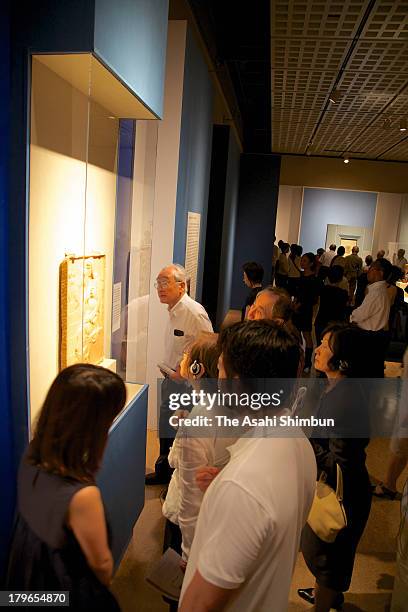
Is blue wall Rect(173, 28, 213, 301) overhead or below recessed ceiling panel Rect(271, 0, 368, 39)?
below

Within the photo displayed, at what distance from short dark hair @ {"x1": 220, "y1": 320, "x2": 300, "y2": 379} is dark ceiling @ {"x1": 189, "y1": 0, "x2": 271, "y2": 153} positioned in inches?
154

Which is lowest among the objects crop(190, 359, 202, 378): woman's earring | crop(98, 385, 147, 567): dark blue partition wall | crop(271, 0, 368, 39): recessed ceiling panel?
crop(98, 385, 147, 567): dark blue partition wall

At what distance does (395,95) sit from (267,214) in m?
5.37

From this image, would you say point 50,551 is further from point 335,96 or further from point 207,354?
point 335,96

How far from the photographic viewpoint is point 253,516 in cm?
109

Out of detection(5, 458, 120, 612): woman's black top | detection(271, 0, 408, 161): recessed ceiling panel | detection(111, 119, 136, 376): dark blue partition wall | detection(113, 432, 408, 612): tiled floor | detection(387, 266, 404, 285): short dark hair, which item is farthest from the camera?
detection(387, 266, 404, 285): short dark hair

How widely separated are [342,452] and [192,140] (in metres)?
3.41

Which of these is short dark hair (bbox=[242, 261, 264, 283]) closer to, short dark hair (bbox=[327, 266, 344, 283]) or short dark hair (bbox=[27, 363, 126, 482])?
short dark hair (bbox=[327, 266, 344, 283])

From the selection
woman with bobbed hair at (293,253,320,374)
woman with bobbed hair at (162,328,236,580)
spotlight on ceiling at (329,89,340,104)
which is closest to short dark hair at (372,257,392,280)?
woman with bobbed hair at (293,253,320,374)

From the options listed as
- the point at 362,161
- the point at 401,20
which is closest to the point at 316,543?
the point at 401,20

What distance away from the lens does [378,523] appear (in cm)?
342

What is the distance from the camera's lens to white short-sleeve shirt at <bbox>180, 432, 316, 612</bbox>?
1096mm

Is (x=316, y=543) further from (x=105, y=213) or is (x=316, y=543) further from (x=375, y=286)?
(x=375, y=286)

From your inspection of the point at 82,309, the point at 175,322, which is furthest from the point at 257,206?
the point at 82,309
